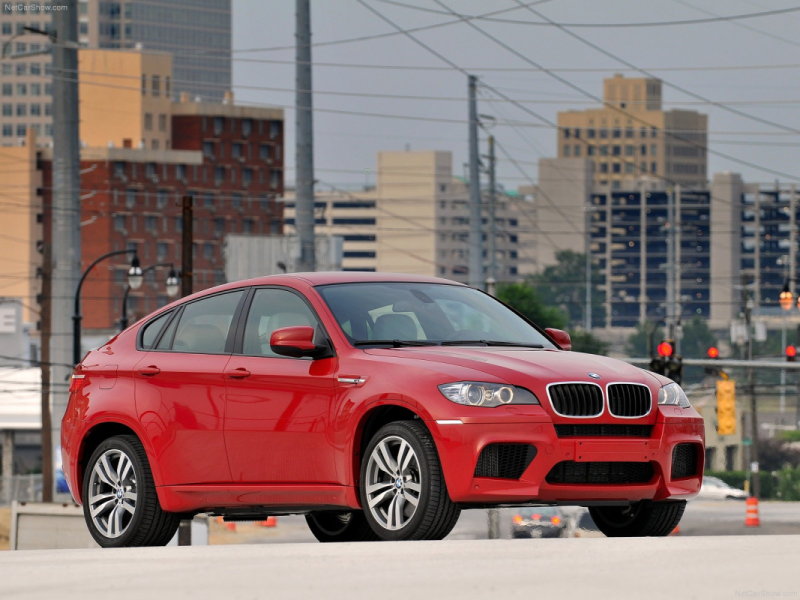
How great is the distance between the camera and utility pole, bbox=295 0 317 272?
43.7 meters

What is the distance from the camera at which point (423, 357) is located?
8766 millimetres

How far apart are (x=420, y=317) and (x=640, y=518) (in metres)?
1.78

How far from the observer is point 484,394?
835cm

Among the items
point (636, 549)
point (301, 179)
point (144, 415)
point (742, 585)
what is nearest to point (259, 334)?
point (144, 415)

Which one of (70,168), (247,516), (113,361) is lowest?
(247,516)

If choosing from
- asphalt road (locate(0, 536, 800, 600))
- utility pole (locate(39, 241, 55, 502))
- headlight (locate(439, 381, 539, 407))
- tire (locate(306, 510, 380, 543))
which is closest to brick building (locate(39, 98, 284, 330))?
utility pole (locate(39, 241, 55, 502))

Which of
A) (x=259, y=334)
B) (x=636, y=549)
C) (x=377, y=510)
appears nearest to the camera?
(x=636, y=549)

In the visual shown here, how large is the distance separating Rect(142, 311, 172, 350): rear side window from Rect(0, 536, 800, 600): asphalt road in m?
2.17

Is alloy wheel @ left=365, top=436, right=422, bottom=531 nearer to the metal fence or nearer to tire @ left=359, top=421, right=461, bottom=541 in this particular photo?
tire @ left=359, top=421, right=461, bottom=541

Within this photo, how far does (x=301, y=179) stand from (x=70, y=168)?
9986 millimetres

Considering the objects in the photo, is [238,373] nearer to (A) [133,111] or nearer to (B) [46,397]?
(B) [46,397]

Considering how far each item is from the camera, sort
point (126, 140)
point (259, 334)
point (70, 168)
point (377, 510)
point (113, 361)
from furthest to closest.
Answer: point (126, 140) → point (70, 168) → point (113, 361) → point (259, 334) → point (377, 510)

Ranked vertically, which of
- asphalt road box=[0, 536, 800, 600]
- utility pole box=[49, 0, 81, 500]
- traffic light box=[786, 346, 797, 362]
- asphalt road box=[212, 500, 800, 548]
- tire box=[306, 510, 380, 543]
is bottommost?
asphalt road box=[212, 500, 800, 548]

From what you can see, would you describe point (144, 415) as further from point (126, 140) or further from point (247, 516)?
point (126, 140)
